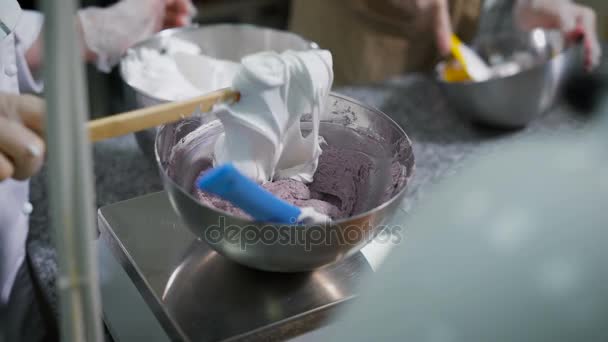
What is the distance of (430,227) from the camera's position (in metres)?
0.32

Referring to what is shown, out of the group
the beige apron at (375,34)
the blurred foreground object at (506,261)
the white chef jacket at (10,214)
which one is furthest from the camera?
the beige apron at (375,34)

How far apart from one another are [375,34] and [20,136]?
1.03 metres

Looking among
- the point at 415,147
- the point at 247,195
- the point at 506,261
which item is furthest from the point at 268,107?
the point at 415,147

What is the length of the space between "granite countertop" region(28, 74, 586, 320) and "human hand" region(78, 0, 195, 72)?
0.15m

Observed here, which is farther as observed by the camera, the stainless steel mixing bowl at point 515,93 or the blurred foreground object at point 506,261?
the stainless steel mixing bowl at point 515,93

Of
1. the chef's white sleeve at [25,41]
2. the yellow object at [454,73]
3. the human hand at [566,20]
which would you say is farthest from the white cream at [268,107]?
the human hand at [566,20]

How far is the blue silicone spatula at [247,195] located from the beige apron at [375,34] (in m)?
0.89

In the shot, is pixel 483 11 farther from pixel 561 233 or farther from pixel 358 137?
pixel 561 233

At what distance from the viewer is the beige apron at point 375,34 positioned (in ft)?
4.35

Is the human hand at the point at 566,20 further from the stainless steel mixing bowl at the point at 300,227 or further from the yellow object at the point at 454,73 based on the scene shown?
the stainless steel mixing bowl at the point at 300,227

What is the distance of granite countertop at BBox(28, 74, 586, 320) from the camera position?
77 cm

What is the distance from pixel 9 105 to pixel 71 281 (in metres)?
0.21

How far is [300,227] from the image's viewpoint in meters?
0.49
